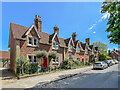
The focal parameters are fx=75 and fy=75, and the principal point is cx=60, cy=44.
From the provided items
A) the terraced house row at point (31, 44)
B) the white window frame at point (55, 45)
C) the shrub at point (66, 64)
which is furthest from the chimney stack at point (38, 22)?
the shrub at point (66, 64)

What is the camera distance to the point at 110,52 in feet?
214

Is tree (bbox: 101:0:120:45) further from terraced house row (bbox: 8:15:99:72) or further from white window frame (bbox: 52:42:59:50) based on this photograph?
white window frame (bbox: 52:42:59:50)

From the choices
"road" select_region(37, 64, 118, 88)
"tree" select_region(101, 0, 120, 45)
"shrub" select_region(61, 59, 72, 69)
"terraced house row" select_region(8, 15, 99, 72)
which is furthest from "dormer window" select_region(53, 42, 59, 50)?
"tree" select_region(101, 0, 120, 45)

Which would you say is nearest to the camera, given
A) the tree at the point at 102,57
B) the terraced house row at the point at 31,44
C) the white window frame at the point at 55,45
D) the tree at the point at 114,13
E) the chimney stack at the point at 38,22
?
the tree at the point at 114,13

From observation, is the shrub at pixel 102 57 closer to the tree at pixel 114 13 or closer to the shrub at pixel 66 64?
the shrub at pixel 66 64

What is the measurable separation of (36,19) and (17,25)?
13.7 ft

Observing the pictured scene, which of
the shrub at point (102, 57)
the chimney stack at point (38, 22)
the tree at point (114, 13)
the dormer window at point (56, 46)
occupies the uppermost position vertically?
the chimney stack at point (38, 22)

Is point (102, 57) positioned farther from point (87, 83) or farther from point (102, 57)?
point (87, 83)

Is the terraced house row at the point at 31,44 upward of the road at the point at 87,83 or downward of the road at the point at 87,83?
upward

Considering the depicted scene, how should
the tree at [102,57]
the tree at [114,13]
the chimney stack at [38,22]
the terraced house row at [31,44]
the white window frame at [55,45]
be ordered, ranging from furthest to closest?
1. the tree at [102,57]
2. the white window frame at [55,45]
3. the chimney stack at [38,22]
4. the terraced house row at [31,44]
5. the tree at [114,13]

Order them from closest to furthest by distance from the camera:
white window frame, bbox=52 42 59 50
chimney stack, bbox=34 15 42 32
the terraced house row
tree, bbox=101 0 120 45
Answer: tree, bbox=101 0 120 45 < the terraced house row < chimney stack, bbox=34 15 42 32 < white window frame, bbox=52 42 59 50

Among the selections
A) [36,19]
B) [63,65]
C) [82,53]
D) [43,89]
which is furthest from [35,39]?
[82,53]

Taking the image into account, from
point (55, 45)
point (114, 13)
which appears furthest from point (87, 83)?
point (55, 45)

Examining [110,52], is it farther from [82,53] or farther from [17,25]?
[17,25]
